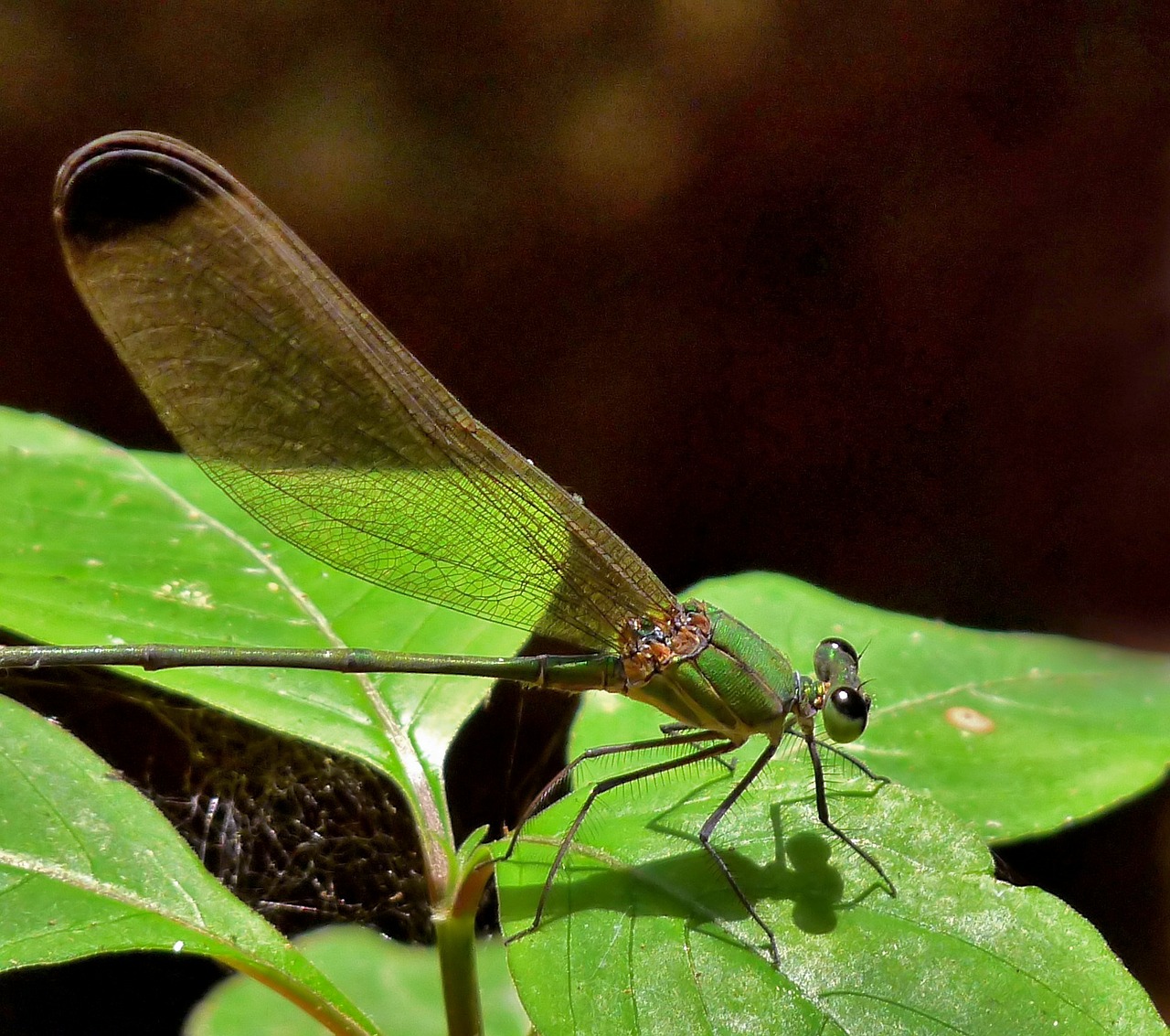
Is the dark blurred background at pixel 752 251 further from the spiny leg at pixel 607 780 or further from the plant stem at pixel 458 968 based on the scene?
the plant stem at pixel 458 968

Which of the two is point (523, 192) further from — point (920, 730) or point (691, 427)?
point (920, 730)

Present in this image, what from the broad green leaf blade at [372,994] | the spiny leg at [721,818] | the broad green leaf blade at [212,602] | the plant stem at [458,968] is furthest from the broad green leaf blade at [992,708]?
the broad green leaf blade at [372,994]

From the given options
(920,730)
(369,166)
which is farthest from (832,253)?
(920,730)

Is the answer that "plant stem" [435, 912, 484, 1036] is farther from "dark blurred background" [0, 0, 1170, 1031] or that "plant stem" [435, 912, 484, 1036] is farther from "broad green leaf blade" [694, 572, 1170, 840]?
"dark blurred background" [0, 0, 1170, 1031]

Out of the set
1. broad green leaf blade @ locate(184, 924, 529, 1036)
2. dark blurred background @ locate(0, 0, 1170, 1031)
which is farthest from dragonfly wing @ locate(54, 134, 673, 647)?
dark blurred background @ locate(0, 0, 1170, 1031)

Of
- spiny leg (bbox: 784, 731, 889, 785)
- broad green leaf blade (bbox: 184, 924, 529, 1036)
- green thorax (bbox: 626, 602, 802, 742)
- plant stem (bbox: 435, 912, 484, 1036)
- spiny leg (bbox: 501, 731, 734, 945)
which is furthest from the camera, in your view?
broad green leaf blade (bbox: 184, 924, 529, 1036)

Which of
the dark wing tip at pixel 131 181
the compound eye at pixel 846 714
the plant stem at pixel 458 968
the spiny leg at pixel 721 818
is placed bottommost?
the plant stem at pixel 458 968
